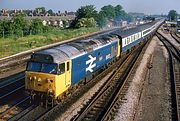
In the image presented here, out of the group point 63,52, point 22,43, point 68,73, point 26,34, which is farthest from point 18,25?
point 68,73

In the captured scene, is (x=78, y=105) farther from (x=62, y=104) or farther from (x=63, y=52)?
(x=63, y=52)

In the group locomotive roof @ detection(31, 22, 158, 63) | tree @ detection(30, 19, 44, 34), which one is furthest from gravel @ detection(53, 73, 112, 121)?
tree @ detection(30, 19, 44, 34)

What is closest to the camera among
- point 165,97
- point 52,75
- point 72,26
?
point 52,75

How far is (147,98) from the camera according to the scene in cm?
2000

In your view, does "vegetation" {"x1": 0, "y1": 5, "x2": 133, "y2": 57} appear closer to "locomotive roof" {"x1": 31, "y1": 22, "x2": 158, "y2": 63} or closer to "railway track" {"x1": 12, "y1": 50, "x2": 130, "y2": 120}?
"railway track" {"x1": 12, "y1": 50, "x2": 130, "y2": 120}

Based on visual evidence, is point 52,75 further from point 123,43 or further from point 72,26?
point 72,26

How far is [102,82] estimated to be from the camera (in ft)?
78.7

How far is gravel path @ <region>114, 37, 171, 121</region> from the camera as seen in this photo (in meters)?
16.7

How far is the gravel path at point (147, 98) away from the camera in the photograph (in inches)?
656

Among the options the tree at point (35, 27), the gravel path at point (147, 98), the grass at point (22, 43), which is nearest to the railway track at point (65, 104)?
the gravel path at point (147, 98)

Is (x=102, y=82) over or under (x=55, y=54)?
under

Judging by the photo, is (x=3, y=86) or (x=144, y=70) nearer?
(x=3, y=86)

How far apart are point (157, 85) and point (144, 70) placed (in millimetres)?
5709

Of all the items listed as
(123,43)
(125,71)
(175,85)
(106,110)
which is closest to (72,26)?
(123,43)
